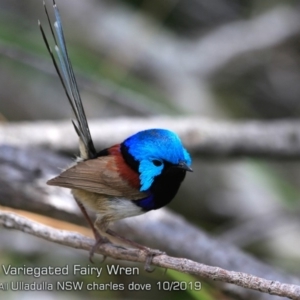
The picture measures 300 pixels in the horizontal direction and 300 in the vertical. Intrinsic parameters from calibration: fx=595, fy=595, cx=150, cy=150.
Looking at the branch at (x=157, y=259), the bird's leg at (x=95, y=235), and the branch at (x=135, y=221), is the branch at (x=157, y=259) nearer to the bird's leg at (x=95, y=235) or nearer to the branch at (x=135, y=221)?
the bird's leg at (x=95, y=235)

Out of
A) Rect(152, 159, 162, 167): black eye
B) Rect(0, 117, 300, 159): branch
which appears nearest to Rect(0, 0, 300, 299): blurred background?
Rect(0, 117, 300, 159): branch

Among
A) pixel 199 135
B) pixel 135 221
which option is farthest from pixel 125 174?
pixel 199 135

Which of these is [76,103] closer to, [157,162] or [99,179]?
[99,179]

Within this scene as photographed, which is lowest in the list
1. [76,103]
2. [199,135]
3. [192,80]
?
[76,103]

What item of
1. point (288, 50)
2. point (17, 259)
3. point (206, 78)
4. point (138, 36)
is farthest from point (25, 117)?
point (288, 50)

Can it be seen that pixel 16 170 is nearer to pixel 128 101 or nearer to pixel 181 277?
pixel 181 277

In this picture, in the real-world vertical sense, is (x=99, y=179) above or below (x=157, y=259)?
Answer: above
